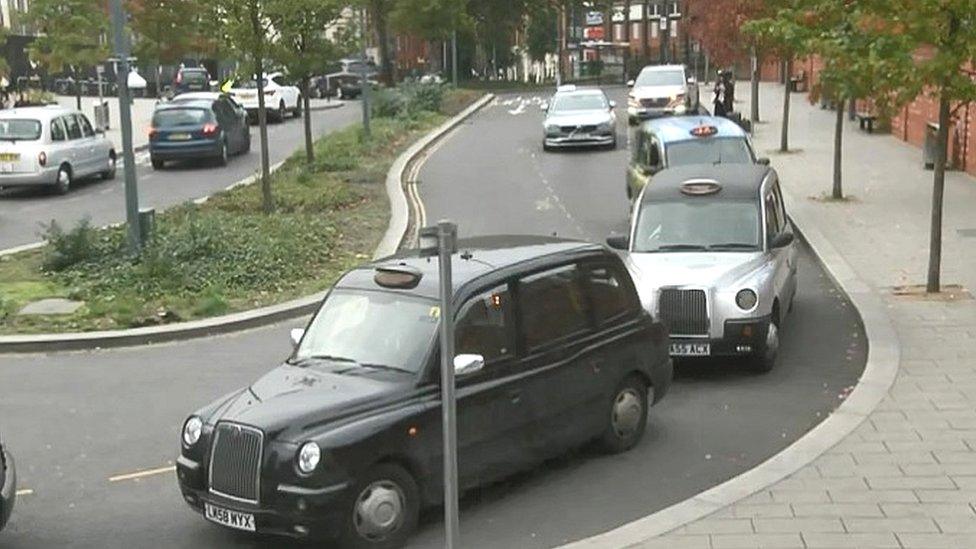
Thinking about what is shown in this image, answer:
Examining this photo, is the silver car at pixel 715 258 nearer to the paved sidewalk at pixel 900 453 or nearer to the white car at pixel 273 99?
the paved sidewalk at pixel 900 453

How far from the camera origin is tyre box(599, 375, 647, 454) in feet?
30.5

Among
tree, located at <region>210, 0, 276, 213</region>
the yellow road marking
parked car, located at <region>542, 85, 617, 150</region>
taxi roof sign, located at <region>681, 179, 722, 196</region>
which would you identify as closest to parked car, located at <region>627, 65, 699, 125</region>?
parked car, located at <region>542, 85, 617, 150</region>

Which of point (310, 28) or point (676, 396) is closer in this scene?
A: point (676, 396)

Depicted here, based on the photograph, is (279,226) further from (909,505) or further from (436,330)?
(909,505)

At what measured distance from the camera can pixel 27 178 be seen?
2528 cm

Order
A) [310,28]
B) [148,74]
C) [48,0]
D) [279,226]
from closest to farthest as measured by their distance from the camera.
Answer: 1. [279,226]
2. [310,28]
3. [48,0]
4. [148,74]

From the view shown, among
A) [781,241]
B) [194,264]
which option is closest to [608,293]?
[781,241]

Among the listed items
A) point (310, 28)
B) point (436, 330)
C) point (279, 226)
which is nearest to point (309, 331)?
point (436, 330)

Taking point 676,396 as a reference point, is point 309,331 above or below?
above

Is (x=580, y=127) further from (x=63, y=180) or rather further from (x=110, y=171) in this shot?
(x=63, y=180)

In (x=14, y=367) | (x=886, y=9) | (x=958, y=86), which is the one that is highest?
(x=886, y=9)

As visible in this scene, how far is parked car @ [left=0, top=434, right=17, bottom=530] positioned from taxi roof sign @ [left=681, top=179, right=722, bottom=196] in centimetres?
757

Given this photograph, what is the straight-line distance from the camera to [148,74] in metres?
68.4

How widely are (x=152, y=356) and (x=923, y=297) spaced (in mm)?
8467
